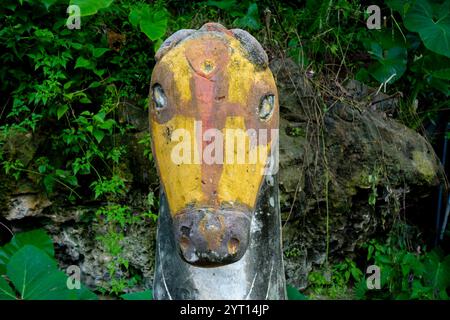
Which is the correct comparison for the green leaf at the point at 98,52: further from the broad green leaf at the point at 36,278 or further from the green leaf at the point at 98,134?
the broad green leaf at the point at 36,278

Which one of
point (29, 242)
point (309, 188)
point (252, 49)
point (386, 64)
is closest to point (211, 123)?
point (252, 49)

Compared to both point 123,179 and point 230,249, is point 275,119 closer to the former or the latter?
point 230,249

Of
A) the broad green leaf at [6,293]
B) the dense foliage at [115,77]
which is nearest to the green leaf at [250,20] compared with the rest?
the dense foliage at [115,77]

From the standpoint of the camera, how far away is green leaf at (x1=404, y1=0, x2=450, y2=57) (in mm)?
3181

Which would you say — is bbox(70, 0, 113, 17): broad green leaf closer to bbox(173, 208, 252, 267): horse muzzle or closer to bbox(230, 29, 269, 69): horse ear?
bbox(230, 29, 269, 69): horse ear

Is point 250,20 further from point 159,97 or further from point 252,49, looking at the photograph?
point 159,97

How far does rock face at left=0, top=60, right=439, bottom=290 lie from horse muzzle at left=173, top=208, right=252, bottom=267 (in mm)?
1199

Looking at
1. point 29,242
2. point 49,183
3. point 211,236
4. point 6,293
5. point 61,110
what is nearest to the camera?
point 211,236

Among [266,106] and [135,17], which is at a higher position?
[135,17]

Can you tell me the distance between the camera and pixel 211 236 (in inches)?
56.6

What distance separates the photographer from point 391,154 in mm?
2938

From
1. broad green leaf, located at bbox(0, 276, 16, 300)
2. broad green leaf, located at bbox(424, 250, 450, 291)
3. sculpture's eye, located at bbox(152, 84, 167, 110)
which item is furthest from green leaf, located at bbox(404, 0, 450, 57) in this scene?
broad green leaf, located at bbox(0, 276, 16, 300)

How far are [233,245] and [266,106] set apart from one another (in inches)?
16.3

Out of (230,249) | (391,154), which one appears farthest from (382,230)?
(230,249)
